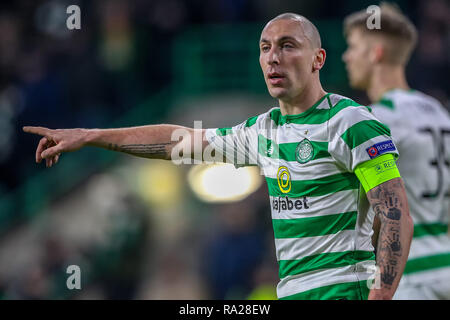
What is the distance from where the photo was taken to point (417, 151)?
15.6 feet

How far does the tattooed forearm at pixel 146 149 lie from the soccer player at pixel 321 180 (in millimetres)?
274

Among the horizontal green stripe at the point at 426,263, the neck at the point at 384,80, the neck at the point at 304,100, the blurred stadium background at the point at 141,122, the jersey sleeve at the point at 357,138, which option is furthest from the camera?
the blurred stadium background at the point at 141,122

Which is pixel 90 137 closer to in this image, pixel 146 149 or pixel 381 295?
pixel 146 149

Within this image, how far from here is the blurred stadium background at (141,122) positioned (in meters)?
8.59

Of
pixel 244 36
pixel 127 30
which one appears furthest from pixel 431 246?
pixel 127 30

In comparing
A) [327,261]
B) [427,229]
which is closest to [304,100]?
[327,261]

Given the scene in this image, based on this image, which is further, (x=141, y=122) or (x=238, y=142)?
(x=141, y=122)

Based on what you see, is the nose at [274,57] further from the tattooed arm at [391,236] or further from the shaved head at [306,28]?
the tattooed arm at [391,236]

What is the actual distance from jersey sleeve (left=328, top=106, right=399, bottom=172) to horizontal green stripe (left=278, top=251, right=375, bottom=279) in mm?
403

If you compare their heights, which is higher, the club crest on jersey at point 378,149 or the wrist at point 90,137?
the wrist at point 90,137

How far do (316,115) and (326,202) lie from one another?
43 centimetres

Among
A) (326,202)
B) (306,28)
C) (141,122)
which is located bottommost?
(326,202)

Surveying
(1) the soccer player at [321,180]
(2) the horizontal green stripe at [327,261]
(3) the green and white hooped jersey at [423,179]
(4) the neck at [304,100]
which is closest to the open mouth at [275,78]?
(1) the soccer player at [321,180]

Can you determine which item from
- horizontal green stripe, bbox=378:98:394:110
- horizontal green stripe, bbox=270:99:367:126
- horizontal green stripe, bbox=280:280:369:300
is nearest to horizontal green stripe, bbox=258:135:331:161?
horizontal green stripe, bbox=270:99:367:126
